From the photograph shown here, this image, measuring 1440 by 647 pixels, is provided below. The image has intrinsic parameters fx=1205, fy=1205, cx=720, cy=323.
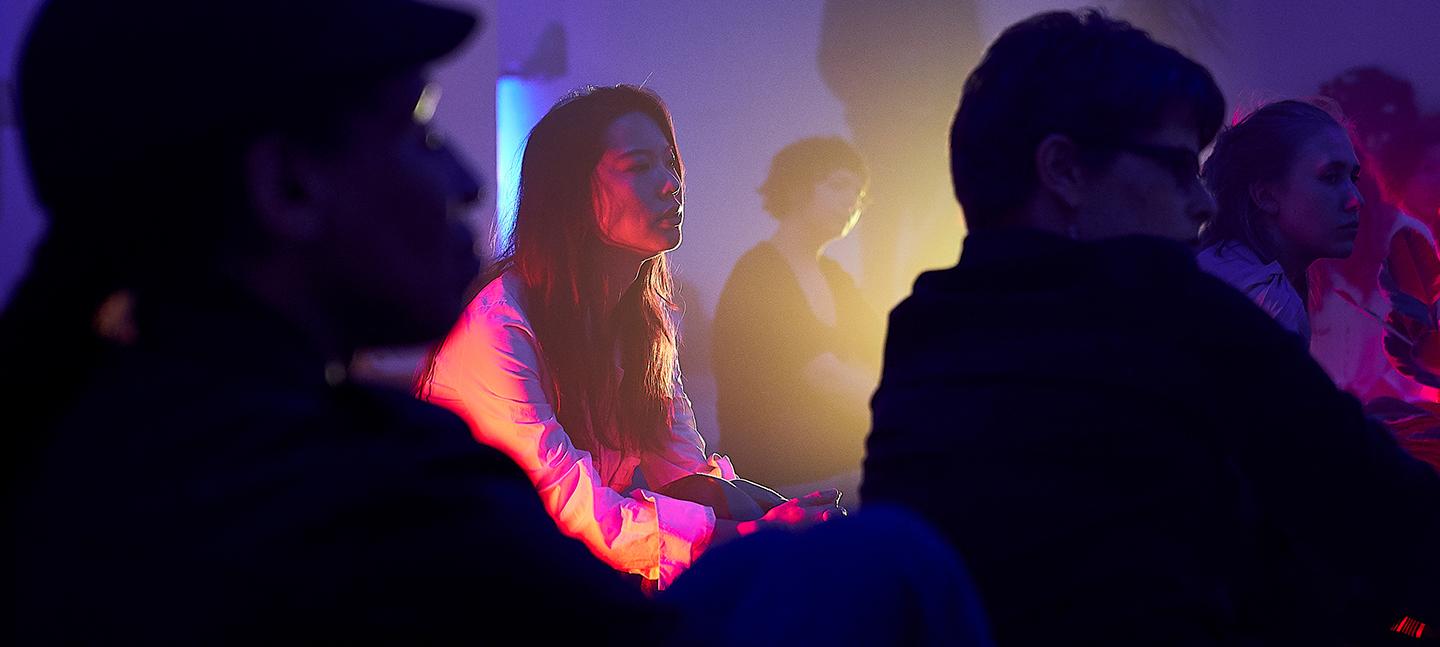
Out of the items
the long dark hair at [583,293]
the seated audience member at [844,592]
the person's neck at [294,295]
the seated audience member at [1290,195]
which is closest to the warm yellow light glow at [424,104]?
the person's neck at [294,295]

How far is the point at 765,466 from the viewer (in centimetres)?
460

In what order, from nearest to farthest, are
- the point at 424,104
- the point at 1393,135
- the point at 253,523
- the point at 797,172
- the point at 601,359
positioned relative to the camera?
the point at 253,523, the point at 424,104, the point at 601,359, the point at 797,172, the point at 1393,135

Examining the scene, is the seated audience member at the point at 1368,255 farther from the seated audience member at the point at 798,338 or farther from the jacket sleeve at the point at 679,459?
the jacket sleeve at the point at 679,459

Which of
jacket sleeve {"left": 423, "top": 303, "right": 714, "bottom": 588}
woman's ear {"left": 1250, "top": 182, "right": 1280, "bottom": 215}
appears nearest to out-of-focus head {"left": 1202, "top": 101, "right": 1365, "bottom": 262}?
woman's ear {"left": 1250, "top": 182, "right": 1280, "bottom": 215}

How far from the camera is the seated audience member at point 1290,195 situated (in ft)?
9.19

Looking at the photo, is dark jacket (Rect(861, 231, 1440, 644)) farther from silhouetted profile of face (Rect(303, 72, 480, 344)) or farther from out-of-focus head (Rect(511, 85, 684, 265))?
out-of-focus head (Rect(511, 85, 684, 265))

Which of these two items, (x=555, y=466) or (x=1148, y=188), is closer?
(x=1148, y=188)

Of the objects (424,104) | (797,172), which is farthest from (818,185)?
(424,104)

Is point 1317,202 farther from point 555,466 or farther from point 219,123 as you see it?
point 219,123

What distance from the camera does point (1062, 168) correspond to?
1406mm

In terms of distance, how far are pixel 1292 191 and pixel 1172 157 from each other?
1.60 metres

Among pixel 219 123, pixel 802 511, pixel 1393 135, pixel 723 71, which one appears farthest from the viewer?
pixel 1393 135

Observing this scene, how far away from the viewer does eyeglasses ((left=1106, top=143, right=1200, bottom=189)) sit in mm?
1419

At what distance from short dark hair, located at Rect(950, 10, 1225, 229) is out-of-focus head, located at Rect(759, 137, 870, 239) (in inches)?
123
